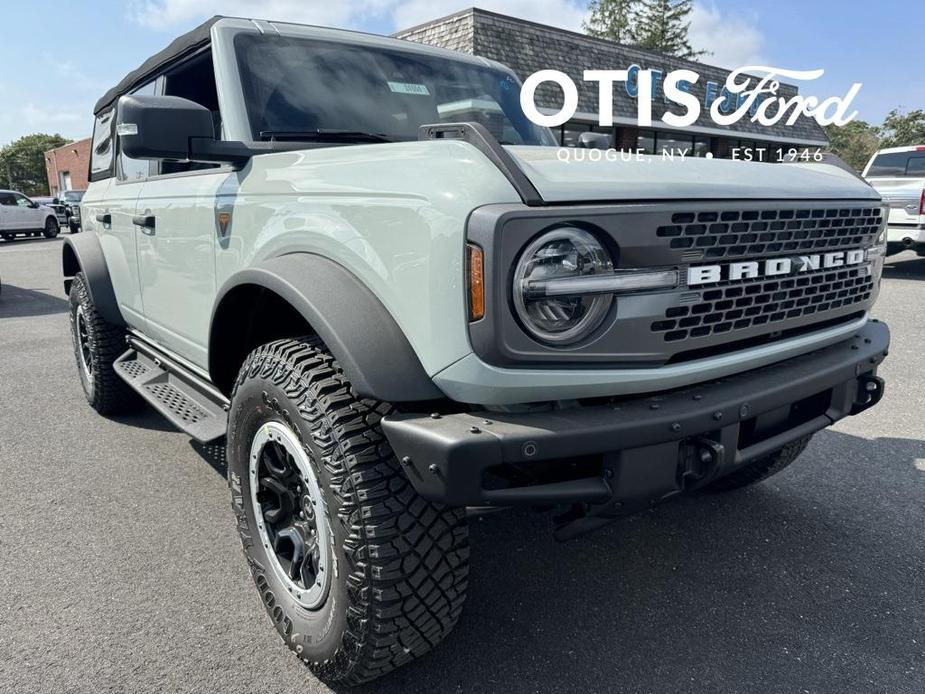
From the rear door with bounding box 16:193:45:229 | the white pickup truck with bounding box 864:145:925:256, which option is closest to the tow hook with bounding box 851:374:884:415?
the white pickup truck with bounding box 864:145:925:256

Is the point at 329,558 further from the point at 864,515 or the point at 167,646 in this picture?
the point at 864,515

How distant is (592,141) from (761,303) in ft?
6.29

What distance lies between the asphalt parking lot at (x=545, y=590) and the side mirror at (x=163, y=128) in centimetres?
157

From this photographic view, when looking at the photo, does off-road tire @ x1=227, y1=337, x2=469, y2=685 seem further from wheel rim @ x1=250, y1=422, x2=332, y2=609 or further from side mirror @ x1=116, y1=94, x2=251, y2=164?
side mirror @ x1=116, y1=94, x2=251, y2=164

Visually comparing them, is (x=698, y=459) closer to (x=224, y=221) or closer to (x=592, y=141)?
(x=224, y=221)

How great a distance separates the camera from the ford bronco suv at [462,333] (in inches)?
65.8

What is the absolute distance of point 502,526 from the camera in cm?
313

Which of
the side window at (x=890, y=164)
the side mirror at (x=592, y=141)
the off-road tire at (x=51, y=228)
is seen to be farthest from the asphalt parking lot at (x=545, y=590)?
the off-road tire at (x=51, y=228)

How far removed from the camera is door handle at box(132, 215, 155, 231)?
11.1ft

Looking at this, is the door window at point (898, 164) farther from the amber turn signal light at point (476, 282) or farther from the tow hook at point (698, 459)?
the amber turn signal light at point (476, 282)

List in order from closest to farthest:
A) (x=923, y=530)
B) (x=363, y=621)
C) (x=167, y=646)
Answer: (x=363, y=621), (x=167, y=646), (x=923, y=530)

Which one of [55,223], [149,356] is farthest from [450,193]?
[55,223]

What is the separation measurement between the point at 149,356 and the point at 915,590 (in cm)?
378

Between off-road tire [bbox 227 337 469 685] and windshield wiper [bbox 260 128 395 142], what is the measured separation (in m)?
0.91
